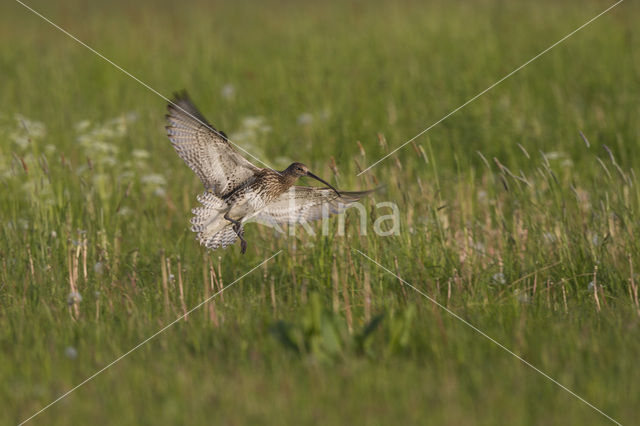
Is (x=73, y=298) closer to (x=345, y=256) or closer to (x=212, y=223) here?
(x=212, y=223)

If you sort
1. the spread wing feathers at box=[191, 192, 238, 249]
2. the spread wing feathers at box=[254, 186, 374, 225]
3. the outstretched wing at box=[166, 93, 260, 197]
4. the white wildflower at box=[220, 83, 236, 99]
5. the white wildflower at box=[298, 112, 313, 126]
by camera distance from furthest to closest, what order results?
the white wildflower at box=[220, 83, 236, 99] → the white wildflower at box=[298, 112, 313, 126] → the spread wing feathers at box=[254, 186, 374, 225] → the spread wing feathers at box=[191, 192, 238, 249] → the outstretched wing at box=[166, 93, 260, 197]

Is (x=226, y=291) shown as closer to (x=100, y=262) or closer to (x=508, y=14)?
(x=100, y=262)

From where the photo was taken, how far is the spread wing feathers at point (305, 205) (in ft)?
17.6

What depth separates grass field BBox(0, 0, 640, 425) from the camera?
4.01 metres

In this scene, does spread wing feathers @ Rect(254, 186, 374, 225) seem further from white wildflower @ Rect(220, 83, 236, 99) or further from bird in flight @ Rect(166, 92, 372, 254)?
white wildflower @ Rect(220, 83, 236, 99)

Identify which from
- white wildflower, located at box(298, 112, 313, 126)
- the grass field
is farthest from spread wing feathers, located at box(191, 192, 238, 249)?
white wildflower, located at box(298, 112, 313, 126)

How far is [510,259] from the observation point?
5703mm

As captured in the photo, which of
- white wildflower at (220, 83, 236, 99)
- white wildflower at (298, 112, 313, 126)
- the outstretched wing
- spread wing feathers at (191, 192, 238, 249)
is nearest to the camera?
the outstretched wing

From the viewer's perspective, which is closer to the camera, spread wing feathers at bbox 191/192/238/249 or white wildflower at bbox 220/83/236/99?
spread wing feathers at bbox 191/192/238/249

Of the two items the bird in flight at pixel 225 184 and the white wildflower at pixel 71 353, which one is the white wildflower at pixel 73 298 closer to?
the white wildflower at pixel 71 353

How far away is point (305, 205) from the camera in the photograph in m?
5.51

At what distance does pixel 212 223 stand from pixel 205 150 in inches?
20.4

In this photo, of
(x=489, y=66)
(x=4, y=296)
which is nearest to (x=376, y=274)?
(x=4, y=296)

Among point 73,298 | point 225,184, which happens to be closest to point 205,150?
point 225,184
